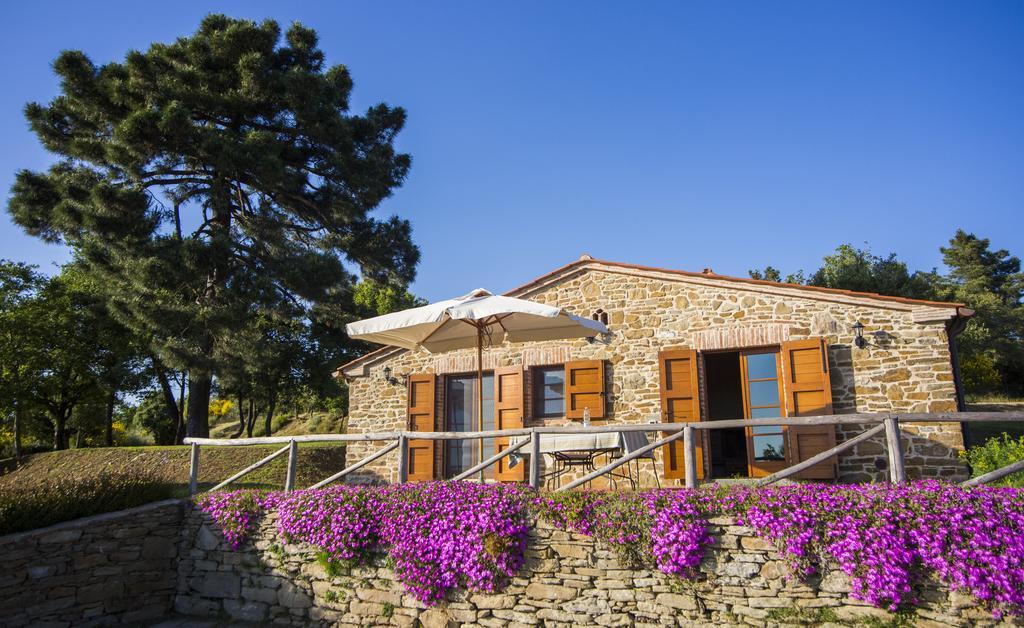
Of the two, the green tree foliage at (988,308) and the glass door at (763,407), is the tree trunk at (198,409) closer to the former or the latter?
the glass door at (763,407)

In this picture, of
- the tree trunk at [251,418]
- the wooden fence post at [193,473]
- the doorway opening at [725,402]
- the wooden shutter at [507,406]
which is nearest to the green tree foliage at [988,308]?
the doorway opening at [725,402]

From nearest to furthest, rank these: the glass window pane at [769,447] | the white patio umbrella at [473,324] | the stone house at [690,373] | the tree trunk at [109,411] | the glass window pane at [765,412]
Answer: the white patio umbrella at [473,324] → the stone house at [690,373] → the glass window pane at [769,447] → the glass window pane at [765,412] → the tree trunk at [109,411]

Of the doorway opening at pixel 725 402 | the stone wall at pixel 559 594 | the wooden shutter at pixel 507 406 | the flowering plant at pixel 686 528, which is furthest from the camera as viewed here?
the doorway opening at pixel 725 402

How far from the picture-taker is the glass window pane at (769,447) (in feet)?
29.0

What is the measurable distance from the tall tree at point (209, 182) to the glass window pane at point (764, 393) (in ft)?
36.2

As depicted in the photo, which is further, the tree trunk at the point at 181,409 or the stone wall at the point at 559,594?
the tree trunk at the point at 181,409

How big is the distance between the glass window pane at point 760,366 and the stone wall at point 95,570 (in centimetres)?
798

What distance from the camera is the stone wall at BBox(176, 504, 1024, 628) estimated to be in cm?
513

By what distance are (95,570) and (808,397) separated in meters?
9.11

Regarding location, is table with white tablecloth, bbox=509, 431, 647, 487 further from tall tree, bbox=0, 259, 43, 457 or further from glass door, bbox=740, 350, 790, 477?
tall tree, bbox=0, 259, 43, 457

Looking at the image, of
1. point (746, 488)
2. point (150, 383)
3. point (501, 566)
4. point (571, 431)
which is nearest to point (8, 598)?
point (501, 566)

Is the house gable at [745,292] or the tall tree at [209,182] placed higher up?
the tall tree at [209,182]

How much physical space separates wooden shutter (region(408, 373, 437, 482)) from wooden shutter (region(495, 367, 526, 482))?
4.02 ft

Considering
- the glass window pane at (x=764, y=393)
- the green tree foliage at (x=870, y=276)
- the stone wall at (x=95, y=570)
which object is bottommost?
the stone wall at (x=95, y=570)
